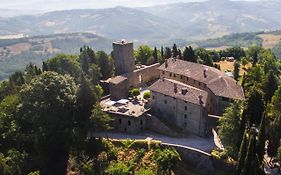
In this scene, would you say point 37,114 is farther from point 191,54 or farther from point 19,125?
point 191,54

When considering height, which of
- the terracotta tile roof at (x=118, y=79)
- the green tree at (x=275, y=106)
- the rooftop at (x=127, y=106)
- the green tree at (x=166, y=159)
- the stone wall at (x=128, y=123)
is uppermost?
the terracotta tile roof at (x=118, y=79)

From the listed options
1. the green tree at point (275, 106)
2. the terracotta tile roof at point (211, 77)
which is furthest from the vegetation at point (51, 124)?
the green tree at point (275, 106)

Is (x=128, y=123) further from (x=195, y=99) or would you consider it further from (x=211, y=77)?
(x=211, y=77)

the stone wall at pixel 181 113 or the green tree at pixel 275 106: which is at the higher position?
the green tree at pixel 275 106

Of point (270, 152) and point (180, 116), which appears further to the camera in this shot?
point (180, 116)

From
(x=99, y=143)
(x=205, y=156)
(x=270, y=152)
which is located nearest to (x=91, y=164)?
(x=99, y=143)

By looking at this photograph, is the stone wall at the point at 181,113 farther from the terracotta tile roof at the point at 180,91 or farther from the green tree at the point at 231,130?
the green tree at the point at 231,130
